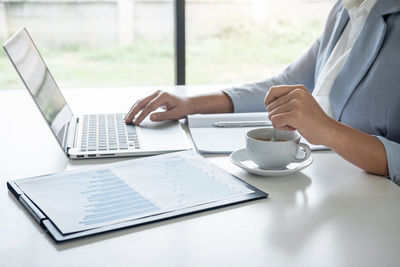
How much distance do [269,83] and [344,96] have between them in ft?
1.04

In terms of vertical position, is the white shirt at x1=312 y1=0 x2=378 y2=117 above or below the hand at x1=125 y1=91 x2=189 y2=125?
above

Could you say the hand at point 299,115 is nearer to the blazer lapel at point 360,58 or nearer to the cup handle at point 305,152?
the cup handle at point 305,152

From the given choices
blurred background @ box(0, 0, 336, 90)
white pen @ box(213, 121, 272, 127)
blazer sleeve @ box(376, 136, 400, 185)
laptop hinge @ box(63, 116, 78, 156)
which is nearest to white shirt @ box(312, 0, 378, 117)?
white pen @ box(213, 121, 272, 127)

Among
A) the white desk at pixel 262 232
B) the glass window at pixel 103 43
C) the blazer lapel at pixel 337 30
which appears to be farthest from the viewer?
the glass window at pixel 103 43

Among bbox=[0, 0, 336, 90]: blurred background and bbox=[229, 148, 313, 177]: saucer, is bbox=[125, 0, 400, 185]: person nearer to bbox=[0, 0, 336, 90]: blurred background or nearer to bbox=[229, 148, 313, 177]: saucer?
bbox=[229, 148, 313, 177]: saucer

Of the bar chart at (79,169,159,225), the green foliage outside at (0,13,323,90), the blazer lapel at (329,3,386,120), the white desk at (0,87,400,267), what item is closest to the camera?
the white desk at (0,87,400,267)

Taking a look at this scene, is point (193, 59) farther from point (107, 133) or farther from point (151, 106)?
point (107, 133)

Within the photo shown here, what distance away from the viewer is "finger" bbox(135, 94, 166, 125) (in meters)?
1.35

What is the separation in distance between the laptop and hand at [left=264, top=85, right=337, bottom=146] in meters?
0.22

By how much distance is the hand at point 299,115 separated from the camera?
3.45ft

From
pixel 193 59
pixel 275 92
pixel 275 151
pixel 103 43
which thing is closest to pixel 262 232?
pixel 275 151

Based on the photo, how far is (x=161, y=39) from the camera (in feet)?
20.4

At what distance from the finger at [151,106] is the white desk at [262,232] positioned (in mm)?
257

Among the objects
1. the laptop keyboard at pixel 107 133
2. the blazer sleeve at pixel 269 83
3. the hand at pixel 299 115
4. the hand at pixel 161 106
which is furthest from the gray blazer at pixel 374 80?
the laptop keyboard at pixel 107 133
